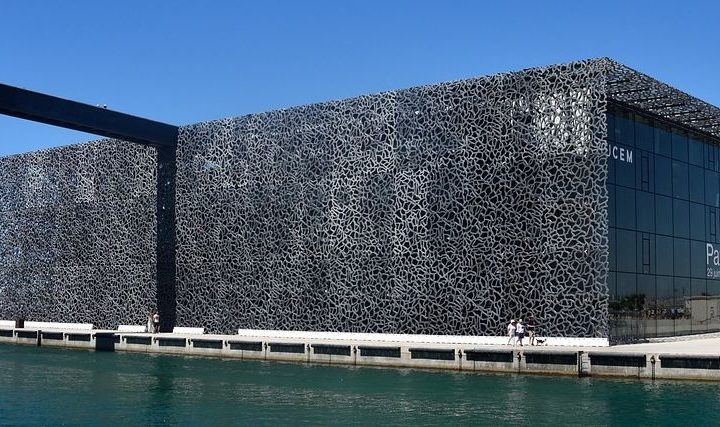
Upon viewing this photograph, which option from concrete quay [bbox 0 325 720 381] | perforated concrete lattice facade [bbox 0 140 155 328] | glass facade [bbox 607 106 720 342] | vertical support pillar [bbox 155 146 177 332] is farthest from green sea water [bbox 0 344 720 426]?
perforated concrete lattice facade [bbox 0 140 155 328]

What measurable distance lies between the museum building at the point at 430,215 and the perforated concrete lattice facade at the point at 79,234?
0.10 m

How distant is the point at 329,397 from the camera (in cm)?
1945

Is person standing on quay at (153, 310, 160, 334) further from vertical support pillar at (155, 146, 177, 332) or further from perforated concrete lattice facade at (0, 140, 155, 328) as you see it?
perforated concrete lattice facade at (0, 140, 155, 328)

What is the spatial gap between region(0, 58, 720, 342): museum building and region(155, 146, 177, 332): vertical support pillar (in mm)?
120

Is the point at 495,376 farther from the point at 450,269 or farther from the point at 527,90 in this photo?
the point at 527,90

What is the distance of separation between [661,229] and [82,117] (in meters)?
21.0

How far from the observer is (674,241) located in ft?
107

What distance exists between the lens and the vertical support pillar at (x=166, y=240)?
3784cm

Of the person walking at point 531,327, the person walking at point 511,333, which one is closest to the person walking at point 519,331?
the person walking at point 511,333

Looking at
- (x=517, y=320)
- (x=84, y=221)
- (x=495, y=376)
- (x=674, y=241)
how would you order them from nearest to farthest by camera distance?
1. (x=495, y=376)
2. (x=517, y=320)
3. (x=674, y=241)
4. (x=84, y=221)

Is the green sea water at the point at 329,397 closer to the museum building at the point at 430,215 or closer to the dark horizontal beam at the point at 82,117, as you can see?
the museum building at the point at 430,215

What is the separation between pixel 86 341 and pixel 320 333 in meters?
8.92

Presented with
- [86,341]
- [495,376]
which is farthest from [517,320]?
[86,341]

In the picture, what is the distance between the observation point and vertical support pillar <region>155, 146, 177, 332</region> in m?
37.8
